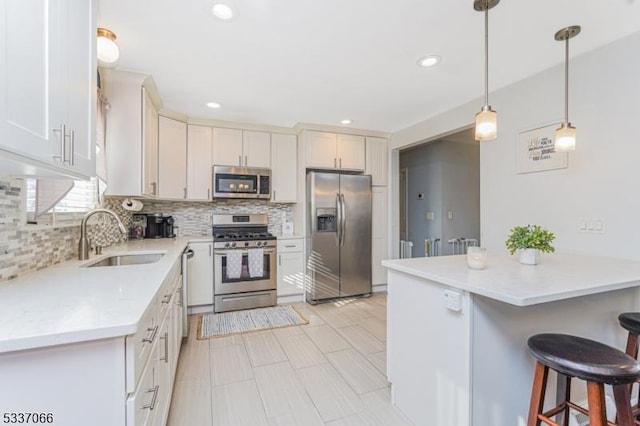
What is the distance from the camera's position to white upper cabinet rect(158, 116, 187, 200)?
10.8 ft

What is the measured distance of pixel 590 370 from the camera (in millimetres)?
1059

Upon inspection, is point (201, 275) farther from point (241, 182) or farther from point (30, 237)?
point (30, 237)

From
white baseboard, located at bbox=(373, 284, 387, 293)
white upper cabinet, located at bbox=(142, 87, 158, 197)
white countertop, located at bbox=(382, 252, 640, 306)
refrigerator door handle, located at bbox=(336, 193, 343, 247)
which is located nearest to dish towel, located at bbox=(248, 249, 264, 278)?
refrigerator door handle, located at bbox=(336, 193, 343, 247)

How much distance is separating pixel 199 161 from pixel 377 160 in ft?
8.42

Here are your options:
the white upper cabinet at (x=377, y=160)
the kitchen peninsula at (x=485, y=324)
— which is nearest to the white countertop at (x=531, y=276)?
the kitchen peninsula at (x=485, y=324)

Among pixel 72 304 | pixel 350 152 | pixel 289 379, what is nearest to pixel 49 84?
Answer: pixel 72 304

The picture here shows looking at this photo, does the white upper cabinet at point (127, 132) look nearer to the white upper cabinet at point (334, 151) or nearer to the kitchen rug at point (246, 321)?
the kitchen rug at point (246, 321)

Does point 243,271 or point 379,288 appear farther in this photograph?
point 379,288

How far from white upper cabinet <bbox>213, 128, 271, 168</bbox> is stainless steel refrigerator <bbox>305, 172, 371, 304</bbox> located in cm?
74

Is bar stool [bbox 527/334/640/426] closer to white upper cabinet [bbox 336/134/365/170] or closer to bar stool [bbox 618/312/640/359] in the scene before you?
bar stool [bbox 618/312/640/359]

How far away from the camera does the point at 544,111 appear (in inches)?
96.9

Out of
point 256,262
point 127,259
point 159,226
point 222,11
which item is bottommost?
point 256,262

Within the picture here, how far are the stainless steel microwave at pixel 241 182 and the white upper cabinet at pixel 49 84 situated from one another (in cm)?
232

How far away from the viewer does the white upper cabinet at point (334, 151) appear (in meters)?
3.99
